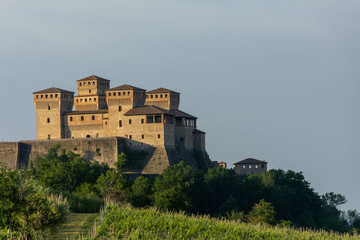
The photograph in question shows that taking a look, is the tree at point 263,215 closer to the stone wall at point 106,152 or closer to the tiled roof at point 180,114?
the stone wall at point 106,152

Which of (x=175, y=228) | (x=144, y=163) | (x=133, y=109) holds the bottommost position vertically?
(x=175, y=228)

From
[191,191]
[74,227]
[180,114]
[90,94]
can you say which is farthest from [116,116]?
[74,227]

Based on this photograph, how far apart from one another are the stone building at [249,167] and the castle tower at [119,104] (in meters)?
12.8

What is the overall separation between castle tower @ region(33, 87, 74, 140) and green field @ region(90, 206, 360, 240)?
40.1 m

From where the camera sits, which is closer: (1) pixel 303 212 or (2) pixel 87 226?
(2) pixel 87 226

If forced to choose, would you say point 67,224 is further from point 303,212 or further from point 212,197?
point 303,212

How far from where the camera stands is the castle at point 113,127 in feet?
254

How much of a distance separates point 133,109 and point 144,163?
5064 mm

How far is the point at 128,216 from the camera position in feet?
130

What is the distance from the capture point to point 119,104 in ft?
260

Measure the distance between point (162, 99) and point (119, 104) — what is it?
18.3 feet

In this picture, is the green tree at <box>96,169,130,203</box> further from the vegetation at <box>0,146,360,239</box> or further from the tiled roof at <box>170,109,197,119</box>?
the tiled roof at <box>170,109,197,119</box>

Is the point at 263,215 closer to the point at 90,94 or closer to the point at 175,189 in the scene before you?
the point at 175,189

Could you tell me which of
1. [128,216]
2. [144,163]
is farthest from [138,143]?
[128,216]
